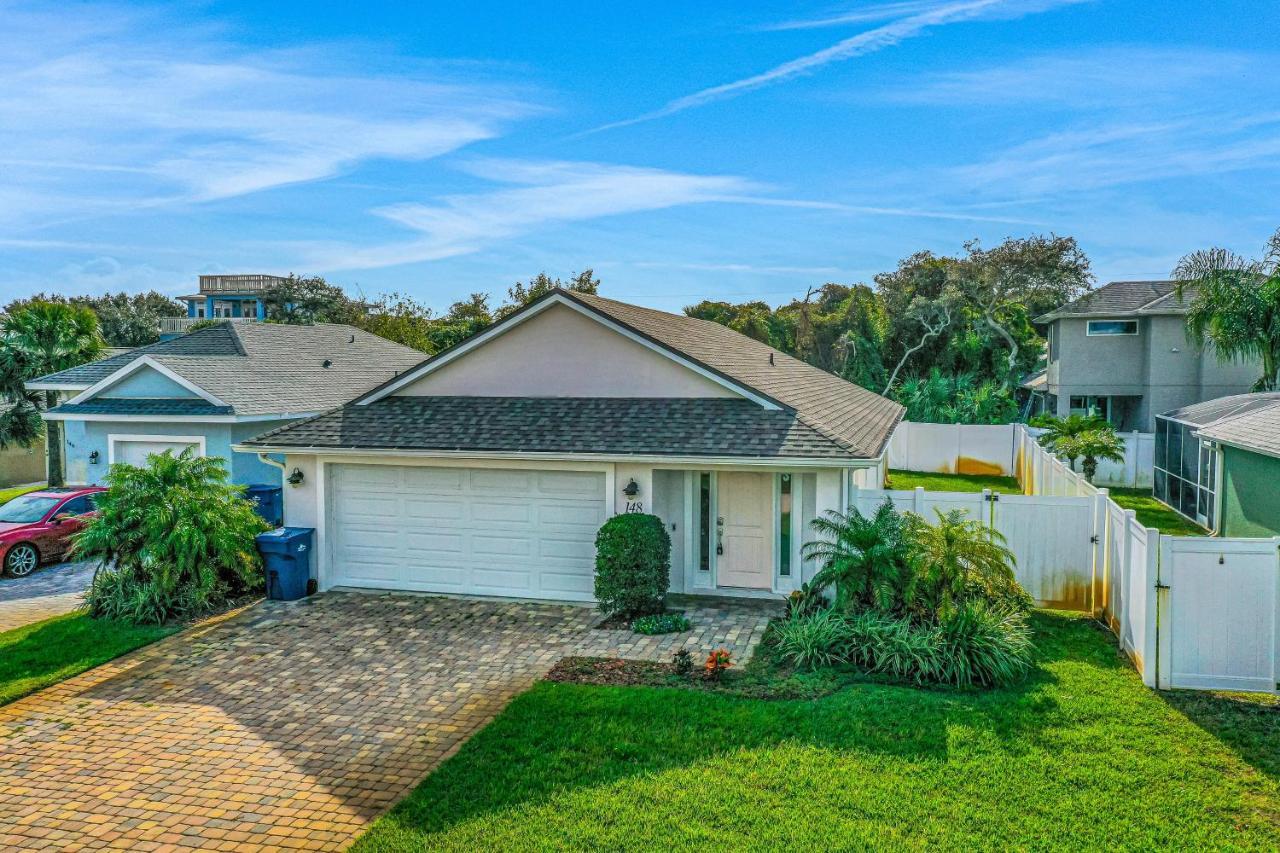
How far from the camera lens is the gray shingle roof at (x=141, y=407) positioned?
18.5 meters

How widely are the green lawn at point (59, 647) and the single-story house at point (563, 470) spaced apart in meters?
2.89

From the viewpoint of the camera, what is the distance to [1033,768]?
23.2ft

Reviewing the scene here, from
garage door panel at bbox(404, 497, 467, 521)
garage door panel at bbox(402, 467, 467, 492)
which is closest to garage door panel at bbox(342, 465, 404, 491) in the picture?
garage door panel at bbox(402, 467, 467, 492)

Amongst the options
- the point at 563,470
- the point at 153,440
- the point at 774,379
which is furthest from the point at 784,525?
the point at 153,440

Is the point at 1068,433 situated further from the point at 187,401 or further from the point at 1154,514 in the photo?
the point at 187,401

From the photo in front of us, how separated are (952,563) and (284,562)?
9.93 m

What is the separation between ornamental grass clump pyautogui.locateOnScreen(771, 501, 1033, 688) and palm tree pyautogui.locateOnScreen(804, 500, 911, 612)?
1 cm

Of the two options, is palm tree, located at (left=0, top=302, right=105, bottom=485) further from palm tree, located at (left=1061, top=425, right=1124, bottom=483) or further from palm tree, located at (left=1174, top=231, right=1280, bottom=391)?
palm tree, located at (left=1174, top=231, right=1280, bottom=391)

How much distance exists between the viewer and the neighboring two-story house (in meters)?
28.5

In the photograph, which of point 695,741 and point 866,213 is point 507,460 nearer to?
point 695,741

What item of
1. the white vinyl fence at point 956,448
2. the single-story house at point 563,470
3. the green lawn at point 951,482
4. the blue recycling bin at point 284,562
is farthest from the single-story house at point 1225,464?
the blue recycling bin at point 284,562

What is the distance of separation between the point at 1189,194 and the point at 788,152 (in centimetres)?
1457

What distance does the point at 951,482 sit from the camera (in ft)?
83.5

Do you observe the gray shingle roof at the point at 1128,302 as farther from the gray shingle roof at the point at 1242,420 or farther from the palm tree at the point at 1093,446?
the gray shingle roof at the point at 1242,420
